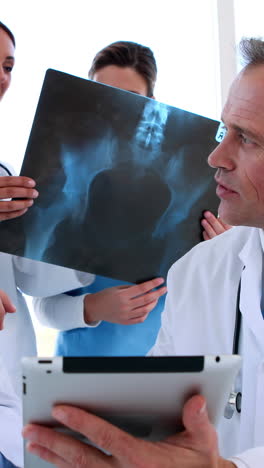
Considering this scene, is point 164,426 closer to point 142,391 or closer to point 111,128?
point 142,391

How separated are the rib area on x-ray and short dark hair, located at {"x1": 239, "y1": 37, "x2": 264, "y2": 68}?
10.9 inches

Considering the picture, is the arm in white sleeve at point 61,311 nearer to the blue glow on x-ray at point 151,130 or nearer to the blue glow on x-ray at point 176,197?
the blue glow on x-ray at point 176,197

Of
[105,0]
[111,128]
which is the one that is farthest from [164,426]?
[105,0]

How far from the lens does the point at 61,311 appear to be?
63.7 inches

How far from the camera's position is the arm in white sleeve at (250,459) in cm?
81

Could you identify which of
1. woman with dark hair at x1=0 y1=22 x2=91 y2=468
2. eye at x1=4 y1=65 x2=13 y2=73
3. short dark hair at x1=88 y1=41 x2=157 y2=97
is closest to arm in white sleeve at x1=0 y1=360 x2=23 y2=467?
woman with dark hair at x1=0 y1=22 x2=91 y2=468

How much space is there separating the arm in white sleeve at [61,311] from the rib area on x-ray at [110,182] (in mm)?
212

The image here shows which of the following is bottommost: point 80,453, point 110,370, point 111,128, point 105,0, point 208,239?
point 80,453

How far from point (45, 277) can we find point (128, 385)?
0.91m

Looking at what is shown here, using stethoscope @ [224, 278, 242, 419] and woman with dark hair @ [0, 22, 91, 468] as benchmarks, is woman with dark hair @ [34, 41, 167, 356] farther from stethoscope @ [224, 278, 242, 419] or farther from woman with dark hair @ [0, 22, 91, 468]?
stethoscope @ [224, 278, 242, 419]

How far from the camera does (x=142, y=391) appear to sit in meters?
→ 0.69

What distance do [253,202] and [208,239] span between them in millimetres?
340

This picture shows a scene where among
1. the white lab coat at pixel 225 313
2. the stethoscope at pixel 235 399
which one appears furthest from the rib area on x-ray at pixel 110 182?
the stethoscope at pixel 235 399

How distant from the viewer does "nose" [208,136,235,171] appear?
115 centimetres
